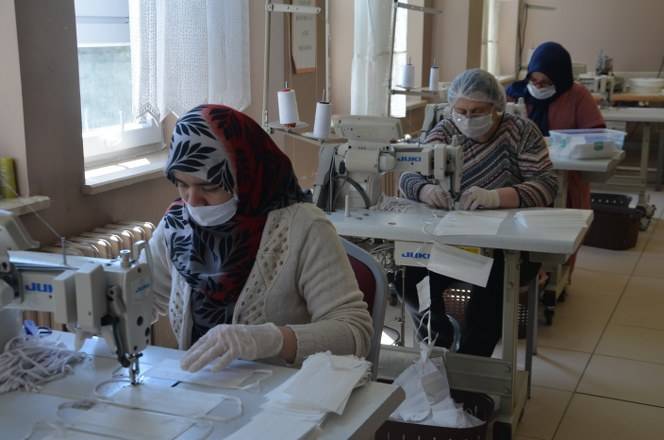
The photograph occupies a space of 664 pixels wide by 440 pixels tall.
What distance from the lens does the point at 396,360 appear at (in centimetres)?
257

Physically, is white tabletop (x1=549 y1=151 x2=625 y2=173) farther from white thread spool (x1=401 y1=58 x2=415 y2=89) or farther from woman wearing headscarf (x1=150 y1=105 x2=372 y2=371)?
woman wearing headscarf (x1=150 y1=105 x2=372 y2=371)

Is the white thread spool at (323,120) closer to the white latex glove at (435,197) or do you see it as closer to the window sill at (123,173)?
the white latex glove at (435,197)

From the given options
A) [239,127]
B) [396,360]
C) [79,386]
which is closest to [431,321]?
[396,360]

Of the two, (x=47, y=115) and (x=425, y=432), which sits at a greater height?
(x=47, y=115)

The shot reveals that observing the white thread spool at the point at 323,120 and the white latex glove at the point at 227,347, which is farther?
the white thread spool at the point at 323,120

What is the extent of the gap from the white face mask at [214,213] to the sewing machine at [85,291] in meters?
0.28

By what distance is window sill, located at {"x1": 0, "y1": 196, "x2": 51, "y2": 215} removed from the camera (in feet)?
7.35

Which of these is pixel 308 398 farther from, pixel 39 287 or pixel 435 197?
pixel 435 197

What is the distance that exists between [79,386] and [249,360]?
0.98 ft

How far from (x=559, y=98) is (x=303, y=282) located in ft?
9.43

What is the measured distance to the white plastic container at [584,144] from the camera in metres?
3.80

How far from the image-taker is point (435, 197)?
2.78 meters

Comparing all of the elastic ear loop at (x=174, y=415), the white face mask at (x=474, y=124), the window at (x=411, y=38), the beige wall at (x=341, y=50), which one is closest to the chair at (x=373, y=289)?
the elastic ear loop at (x=174, y=415)

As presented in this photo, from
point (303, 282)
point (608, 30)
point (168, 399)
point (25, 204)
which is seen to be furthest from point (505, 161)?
point (608, 30)
